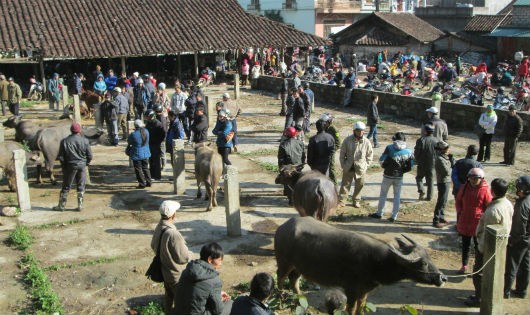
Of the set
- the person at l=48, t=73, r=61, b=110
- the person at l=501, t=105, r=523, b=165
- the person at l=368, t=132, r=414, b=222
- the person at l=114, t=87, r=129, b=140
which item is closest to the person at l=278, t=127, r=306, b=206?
the person at l=368, t=132, r=414, b=222

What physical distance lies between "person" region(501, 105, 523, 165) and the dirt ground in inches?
13.5

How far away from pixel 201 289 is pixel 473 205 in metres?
4.28

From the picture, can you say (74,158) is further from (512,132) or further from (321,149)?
(512,132)

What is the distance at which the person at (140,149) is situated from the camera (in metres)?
12.3

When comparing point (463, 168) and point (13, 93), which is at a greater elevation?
point (13, 93)

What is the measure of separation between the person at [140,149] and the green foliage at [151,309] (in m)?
5.31

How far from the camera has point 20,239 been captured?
971 centimetres

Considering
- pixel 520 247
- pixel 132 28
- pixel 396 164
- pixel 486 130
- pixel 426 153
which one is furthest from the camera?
pixel 132 28

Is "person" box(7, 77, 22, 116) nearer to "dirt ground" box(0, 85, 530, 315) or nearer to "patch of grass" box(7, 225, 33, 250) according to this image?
"dirt ground" box(0, 85, 530, 315)

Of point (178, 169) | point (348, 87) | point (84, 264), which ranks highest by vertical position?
point (348, 87)

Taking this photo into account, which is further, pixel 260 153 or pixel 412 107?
pixel 412 107

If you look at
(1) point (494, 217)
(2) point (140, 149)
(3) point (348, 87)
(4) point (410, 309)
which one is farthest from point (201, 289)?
(3) point (348, 87)

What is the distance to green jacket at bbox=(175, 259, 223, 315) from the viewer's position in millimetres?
5406

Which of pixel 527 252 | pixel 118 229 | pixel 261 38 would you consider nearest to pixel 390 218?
pixel 527 252
